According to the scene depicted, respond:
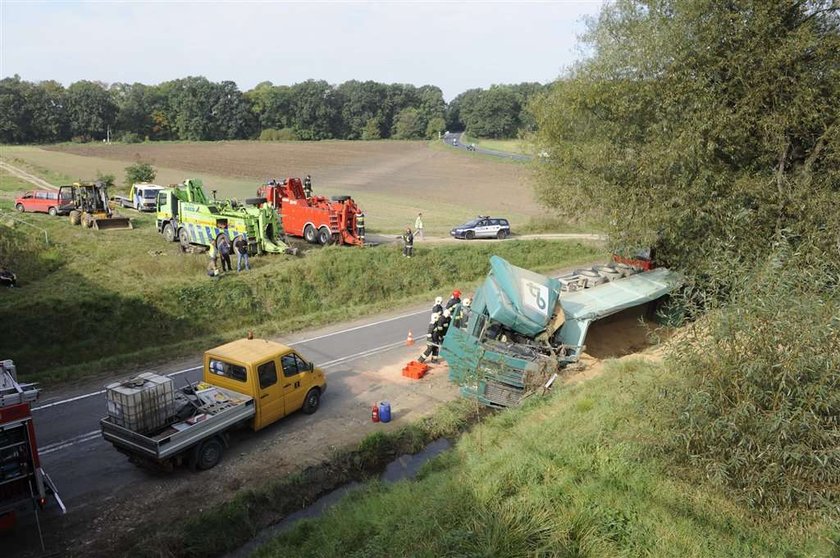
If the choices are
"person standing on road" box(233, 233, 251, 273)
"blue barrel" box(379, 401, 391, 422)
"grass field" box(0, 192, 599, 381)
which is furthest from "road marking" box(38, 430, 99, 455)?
"person standing on road" box(233, 233, 251, 273)

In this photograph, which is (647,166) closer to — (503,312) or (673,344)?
(503,312)

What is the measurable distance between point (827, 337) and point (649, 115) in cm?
1315

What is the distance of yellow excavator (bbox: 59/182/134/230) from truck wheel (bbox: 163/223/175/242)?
3.05 metres

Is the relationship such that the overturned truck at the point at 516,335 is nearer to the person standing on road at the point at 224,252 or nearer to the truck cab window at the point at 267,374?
the truck cab window at the point at 267,374

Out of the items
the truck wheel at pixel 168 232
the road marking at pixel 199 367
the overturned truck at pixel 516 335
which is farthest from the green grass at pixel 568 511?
the truck wheel at pixel 168 232

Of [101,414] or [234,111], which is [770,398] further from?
[234,111]

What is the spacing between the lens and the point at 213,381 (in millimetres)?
12125

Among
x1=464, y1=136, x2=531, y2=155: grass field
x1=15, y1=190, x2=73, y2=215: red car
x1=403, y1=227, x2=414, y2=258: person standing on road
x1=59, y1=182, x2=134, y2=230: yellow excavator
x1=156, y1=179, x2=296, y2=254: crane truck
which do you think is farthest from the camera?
x1=464, y1=136, x2=531, y2=155: grass field

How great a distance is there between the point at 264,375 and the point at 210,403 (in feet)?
3.78

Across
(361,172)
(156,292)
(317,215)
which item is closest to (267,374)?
(156,292)

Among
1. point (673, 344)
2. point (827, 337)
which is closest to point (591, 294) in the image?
point (673, 344)

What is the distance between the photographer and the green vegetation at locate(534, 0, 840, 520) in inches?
301

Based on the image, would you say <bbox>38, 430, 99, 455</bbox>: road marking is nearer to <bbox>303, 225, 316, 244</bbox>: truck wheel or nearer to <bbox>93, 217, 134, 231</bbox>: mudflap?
<bbox>303, 225, 316, 244</bbox>: truck wheel

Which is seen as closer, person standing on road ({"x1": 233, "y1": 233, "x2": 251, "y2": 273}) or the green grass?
the green grass
